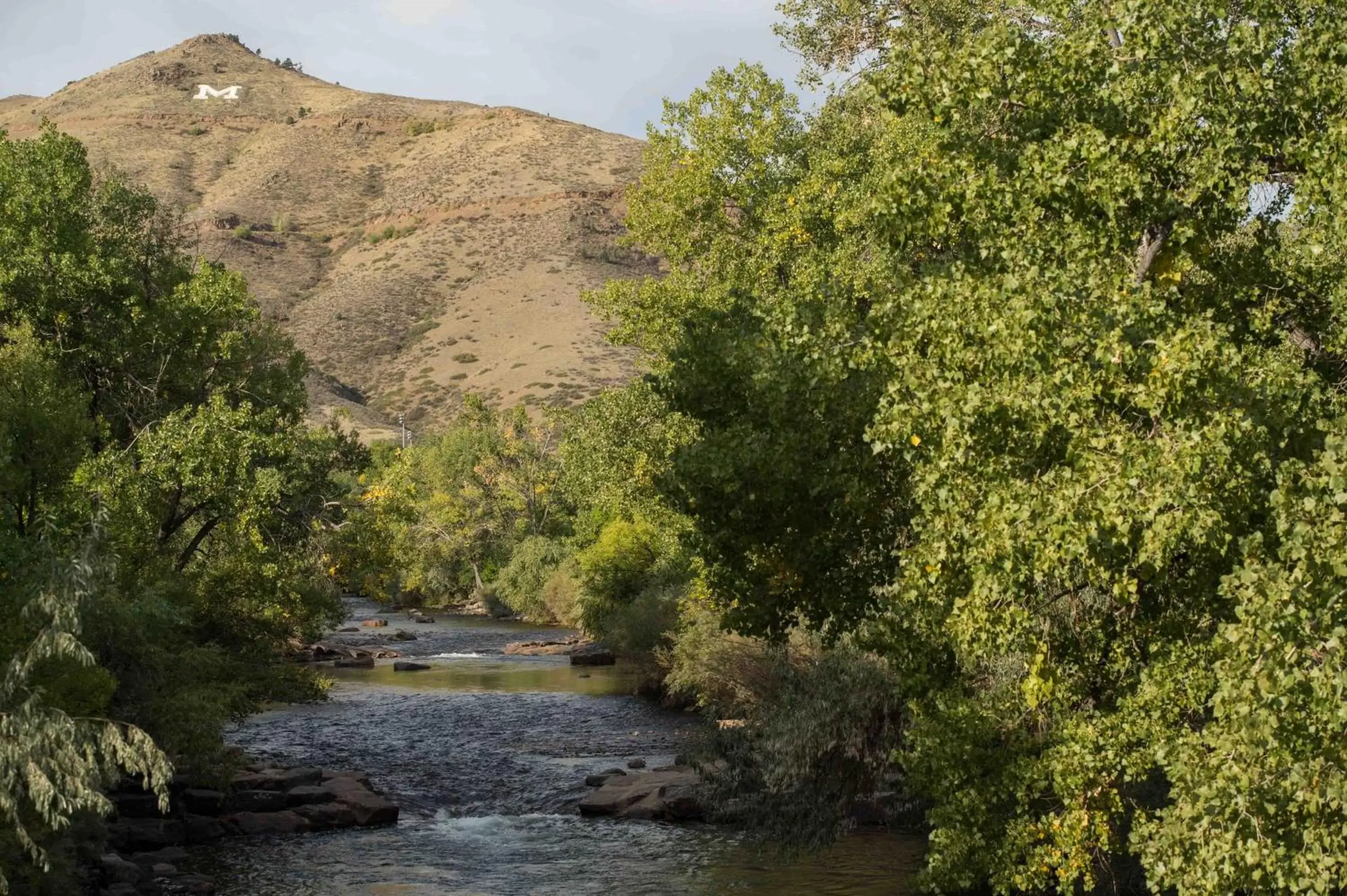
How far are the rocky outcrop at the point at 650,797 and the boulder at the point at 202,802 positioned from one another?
703 cm

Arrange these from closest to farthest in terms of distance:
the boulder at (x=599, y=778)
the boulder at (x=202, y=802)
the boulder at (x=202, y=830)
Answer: the boulder at (x=202, y=830), the boulder at (x=202, y=802), the boulder at (x=599, y=778)

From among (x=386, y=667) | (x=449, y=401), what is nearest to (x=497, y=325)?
(x=449, y=401)

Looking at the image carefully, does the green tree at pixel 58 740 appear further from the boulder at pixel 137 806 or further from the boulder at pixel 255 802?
the boulder at pixel 255 802

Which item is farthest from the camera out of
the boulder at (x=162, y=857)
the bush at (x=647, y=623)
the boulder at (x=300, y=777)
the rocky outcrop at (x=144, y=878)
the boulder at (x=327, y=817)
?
the bush at (x=647, y=623)

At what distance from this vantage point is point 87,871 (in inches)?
767

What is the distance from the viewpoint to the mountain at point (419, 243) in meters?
130

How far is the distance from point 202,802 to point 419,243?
455 ft

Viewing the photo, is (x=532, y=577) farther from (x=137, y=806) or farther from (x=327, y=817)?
(x=137, y=806)

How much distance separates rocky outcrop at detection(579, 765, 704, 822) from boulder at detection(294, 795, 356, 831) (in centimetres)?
458

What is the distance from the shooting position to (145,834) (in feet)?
77.9

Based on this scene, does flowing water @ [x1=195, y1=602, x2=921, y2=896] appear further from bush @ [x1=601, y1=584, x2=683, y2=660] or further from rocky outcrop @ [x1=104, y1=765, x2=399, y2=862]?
bush @ [x1=601, y1=584, x2=683, y2=660]

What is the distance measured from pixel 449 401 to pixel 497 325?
14.0 meters

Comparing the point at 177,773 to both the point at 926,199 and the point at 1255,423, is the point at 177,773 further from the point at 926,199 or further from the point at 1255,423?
the point at 1255,423

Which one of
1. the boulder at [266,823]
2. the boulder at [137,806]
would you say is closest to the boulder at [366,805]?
the boulder at [266,823]
